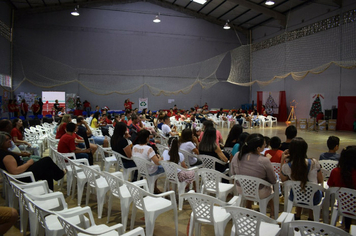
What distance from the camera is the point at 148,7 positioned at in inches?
726

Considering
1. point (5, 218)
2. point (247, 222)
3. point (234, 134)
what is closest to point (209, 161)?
point (234, 134)

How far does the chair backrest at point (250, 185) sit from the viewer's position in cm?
277

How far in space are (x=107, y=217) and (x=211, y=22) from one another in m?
19.0

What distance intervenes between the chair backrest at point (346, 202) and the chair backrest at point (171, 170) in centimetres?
180

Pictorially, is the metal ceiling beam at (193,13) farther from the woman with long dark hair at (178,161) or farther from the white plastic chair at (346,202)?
the white plastic chair at (346,202)

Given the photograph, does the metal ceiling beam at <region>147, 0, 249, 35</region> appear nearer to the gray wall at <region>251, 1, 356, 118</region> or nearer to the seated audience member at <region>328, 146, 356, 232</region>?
the gray wall at <region>251, 1, 356, 118</region>

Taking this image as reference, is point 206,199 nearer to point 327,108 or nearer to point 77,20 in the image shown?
point 327,108

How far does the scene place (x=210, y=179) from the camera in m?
3.20

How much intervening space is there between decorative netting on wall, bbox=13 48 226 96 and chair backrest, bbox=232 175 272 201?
10919 mm

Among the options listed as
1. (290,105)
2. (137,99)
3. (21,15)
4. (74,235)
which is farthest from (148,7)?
(74,235)

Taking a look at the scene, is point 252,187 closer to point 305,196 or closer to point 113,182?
point 305,196

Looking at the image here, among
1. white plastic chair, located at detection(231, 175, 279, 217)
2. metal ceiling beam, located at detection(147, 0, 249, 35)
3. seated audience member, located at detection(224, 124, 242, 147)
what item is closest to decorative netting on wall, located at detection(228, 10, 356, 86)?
metal ceiling beam, located at detection(147, 0, 249, 35)

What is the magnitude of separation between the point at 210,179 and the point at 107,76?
15955mm

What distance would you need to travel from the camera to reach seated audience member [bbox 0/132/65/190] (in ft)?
10.1
